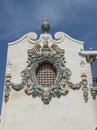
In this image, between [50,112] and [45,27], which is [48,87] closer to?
[50,112]

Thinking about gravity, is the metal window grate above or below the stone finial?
below

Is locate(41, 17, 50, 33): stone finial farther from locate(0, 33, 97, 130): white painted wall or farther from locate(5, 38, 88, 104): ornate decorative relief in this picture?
locate(0, 33, 97, 130): white painted wall

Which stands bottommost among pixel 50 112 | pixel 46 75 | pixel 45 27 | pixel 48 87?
pixel 50 112

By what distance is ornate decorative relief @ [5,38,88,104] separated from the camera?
58.3 ft

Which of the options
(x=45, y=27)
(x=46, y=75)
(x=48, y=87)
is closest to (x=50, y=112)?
(x=48, y=87)

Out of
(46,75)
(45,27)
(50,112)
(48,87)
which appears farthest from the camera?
(45,27)

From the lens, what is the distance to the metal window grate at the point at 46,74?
18547 millimetres

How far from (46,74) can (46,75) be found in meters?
0.10

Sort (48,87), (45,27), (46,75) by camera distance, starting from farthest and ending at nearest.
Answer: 1. (45,27)
2. (46,75)
3. (48,87)

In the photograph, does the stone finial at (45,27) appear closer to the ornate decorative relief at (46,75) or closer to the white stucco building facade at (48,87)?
the white stucco building facade at (48,87)

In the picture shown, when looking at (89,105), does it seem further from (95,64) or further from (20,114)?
(20,114)

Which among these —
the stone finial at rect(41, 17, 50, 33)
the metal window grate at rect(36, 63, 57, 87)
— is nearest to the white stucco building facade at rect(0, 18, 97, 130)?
the metal window grate at rect(36, 63, 57, 87)

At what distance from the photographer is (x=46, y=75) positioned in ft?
61.9

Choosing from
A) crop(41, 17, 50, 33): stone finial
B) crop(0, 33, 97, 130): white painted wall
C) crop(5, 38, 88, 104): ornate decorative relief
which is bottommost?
crop(0, 33, 97, 130): white painted wall
